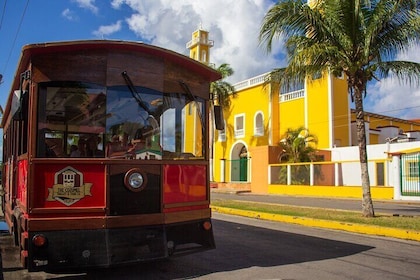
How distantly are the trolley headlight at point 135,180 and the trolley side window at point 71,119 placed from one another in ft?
1.43

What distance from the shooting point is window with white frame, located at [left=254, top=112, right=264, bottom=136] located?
41.7 m

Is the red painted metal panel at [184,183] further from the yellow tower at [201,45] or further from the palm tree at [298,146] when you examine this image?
the yellow tower at [201,45]

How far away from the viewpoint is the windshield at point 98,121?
558 cm

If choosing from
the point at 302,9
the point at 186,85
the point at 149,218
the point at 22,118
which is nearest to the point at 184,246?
the point at 149,218

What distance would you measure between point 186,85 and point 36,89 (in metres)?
2.04

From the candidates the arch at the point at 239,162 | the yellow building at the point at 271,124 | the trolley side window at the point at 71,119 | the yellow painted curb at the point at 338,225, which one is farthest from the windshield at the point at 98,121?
the arch at the point at 239,162

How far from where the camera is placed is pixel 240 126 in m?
45.1

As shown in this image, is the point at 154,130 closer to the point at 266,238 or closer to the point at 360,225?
the point at 266,238

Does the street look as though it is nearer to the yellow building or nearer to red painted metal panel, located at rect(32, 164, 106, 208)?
red painted metal panel, located at rect(32, 164, 106, 208)

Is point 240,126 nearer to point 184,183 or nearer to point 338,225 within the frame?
point 338,225

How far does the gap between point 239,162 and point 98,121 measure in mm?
36428

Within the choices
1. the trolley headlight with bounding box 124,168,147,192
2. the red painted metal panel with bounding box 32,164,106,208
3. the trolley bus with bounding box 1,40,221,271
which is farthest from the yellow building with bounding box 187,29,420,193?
the red painted metal panel with bounding box 32,164,106,208

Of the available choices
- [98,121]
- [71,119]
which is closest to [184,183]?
[98,121]

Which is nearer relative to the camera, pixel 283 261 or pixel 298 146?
pixel 283 261
